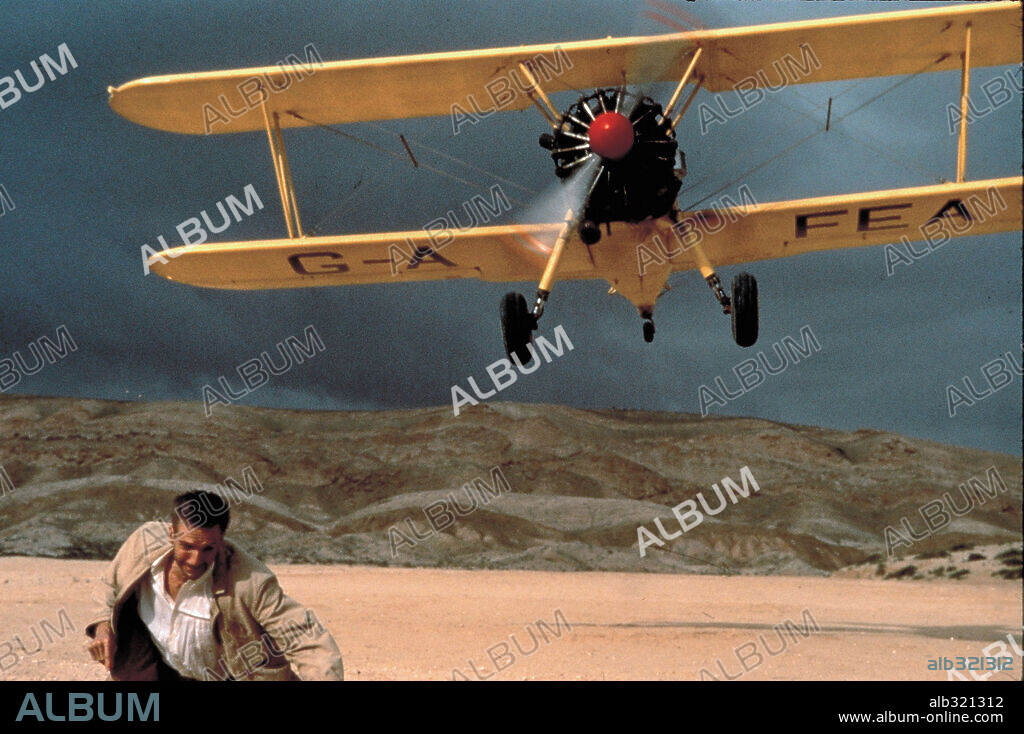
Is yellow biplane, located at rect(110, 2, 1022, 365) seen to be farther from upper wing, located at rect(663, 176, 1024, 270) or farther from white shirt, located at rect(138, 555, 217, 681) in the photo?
white shirt, located at rect(138, 555, 217, 681)

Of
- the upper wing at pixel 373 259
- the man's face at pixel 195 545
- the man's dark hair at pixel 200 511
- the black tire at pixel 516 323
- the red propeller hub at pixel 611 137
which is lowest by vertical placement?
the man's face at pixel 195 545

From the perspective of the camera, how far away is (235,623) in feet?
14.3

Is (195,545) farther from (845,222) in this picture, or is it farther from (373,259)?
(845,222)

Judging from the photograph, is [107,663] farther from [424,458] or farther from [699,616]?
[424,458]

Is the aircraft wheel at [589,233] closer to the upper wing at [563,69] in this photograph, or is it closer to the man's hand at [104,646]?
the upper wing at [563,69]

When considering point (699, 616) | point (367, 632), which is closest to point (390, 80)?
point (367, 632)

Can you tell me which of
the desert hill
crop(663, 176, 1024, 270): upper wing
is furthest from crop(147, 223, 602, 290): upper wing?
the desert hill

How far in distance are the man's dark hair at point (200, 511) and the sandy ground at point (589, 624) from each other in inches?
195

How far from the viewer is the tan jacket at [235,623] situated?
13.7 feet

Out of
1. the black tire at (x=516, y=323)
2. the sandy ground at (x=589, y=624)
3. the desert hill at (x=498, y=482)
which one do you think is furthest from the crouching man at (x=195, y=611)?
the desert hill at (x=498, y=482)

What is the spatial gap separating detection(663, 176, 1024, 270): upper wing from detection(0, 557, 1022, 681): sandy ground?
500 centimetres

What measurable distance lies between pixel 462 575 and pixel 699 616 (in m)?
10.4

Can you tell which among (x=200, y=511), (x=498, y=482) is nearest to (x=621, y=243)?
(x=200, y=511)

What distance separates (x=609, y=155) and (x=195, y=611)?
7.55m
